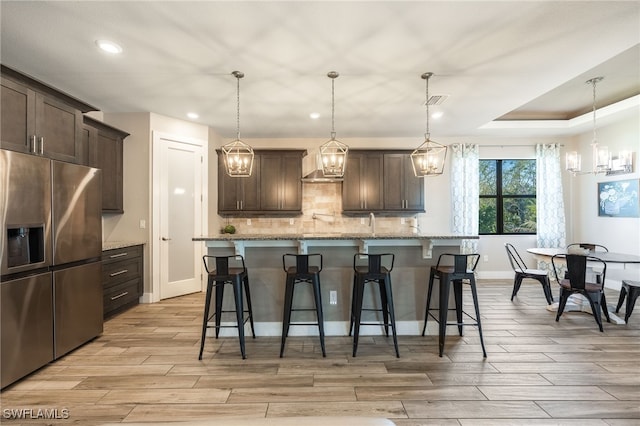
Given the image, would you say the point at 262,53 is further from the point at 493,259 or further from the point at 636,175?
the point at 636,175

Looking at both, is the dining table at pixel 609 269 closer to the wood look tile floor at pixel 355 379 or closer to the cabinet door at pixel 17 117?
the wood look tile floor at pixel 355 379

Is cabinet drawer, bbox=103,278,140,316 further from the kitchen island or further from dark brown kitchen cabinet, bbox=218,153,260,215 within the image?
dark brown kitchen cabinet, bbox=218,153,260,215

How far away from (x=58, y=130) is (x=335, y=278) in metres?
2.96

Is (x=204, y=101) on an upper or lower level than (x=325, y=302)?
upper

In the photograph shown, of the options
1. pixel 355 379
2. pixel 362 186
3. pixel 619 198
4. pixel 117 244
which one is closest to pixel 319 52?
pixel 355 379

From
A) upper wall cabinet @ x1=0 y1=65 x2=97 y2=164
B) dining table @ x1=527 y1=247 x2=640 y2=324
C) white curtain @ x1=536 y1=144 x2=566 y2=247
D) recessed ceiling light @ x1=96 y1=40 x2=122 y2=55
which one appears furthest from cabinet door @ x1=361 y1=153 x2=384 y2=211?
upper wall cabinet @ x1=0 y1=65 x2=97 y2=164

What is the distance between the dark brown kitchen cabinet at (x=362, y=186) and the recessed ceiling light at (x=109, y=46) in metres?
3.80

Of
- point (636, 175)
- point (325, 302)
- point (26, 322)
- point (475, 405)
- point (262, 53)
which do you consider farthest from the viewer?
point (636, 175)

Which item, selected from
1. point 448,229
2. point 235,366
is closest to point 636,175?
point 448,229

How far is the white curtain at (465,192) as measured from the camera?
5.79 meters

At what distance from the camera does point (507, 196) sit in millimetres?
6082

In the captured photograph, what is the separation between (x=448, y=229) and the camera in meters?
5.96

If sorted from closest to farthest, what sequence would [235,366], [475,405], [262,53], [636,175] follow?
[475,405] < [235,366] < [262,53] < [636,175]

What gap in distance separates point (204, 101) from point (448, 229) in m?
4.87
